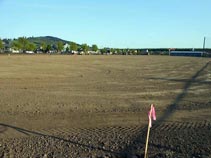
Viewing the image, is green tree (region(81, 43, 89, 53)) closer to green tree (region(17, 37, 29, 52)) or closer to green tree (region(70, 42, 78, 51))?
green tree (region(70, 42, 78, 51))

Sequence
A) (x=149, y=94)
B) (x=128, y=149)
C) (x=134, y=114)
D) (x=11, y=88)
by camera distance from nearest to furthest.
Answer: (x=128, y=149)
(x=134, y=114)
(x=149, y=94)
(x=11, y=88)

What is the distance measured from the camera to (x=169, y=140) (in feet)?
29.0

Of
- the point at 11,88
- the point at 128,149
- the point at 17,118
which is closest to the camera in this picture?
the point at 128,149

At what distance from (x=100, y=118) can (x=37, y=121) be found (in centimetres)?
219

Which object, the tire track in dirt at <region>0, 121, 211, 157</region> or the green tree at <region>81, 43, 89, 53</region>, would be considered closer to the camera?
the tire track in dirt at <region>0, 121, 211, 157</region>

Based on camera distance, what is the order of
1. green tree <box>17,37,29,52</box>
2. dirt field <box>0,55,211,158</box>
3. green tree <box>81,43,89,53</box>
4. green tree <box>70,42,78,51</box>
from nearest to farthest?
dirt field <box>0,55,211,158</box> → green tree <box>17,37,29,52</box> → green tree <box>70,42,78,51</box> → green tree <box>81,43,89,53</box>

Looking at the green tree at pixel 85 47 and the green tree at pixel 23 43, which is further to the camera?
the green tree at pixel 85 47

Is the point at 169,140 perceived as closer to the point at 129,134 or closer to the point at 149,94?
the point at 129,134

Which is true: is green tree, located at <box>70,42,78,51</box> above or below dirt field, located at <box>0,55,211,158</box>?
below

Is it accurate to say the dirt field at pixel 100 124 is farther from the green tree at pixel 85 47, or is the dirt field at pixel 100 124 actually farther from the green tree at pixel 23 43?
the green tree at pixel 85 47

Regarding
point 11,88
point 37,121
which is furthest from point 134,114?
point 11,88

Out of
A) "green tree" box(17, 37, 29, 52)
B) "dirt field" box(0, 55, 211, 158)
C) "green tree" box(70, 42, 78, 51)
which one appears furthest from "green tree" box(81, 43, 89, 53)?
"dirt field" box(0, 55, 211, 158)

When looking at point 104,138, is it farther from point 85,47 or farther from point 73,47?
point 85,47

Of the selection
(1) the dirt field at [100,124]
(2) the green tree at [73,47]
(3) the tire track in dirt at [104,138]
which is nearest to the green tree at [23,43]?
(2) the green tree at [73,47]
